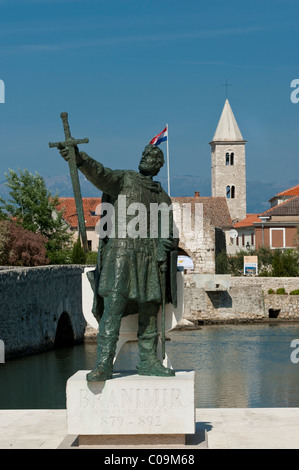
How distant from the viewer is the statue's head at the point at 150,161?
926 cm

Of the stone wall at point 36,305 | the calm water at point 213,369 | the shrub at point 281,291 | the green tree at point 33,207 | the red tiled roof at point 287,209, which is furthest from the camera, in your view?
the red tiled roof at point 287,209

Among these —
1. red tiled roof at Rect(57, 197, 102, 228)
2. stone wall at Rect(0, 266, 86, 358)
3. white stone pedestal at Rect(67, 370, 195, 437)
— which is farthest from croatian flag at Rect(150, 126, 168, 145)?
white stone pedestal at Rect(67, 370, 195, 437)

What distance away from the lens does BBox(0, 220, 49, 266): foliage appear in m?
44.1

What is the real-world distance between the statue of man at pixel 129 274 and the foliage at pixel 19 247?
34691mm

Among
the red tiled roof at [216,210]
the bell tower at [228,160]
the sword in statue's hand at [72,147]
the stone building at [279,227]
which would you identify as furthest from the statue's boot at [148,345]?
the bell tower at [228,160]

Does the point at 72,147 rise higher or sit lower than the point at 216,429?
higher

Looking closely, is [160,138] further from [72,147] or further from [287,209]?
[72,147]

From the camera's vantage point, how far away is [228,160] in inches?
4087

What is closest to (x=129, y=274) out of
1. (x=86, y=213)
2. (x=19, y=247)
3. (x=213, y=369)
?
(x=213, y=369)

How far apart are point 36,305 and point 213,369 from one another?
20.0ft

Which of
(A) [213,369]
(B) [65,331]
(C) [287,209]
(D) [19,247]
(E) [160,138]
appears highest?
(E) [160,138]

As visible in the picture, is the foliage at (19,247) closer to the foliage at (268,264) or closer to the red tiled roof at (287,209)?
the foliage at (268,264)

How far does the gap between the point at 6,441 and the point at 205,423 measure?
213 cm
